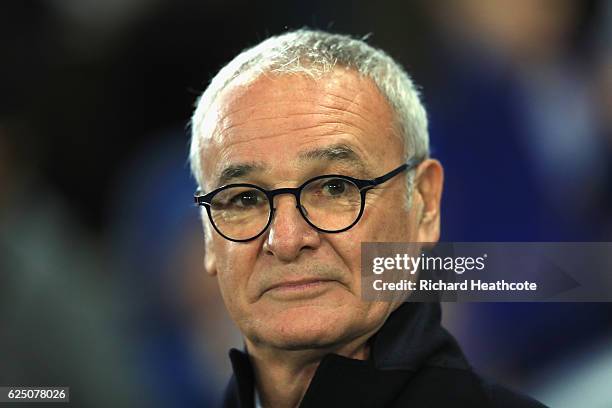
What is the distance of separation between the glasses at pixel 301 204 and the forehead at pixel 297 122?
0.04 m

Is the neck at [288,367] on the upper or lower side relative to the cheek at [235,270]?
lower

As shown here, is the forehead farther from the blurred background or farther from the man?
the blurred background

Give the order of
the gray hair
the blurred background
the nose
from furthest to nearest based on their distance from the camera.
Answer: the blurred background < the gray hair < the nose

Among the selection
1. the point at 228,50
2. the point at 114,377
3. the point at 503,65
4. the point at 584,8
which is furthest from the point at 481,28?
the point at 114,377

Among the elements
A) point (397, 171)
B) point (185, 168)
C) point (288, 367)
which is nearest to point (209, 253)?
point (288, 367)

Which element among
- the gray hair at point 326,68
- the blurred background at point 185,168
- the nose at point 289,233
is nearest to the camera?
the nose at point 289,233

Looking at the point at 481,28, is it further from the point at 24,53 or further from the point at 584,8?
the point at 24,53

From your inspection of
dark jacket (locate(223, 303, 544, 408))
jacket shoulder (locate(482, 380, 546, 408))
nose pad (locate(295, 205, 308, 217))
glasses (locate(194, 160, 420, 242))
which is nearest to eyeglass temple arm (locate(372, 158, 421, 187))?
glasses (locate(194, 160, 420, 242))

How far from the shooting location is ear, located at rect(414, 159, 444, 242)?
139cm

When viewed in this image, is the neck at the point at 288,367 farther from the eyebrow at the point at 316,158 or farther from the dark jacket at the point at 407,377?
the eyebrow at the point at 316,158

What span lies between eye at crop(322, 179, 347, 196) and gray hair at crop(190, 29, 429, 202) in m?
0.16

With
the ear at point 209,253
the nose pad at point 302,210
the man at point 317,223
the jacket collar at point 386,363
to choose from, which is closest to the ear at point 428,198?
the man at point 317,223

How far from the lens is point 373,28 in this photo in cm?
185

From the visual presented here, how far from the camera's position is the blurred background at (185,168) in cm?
171
